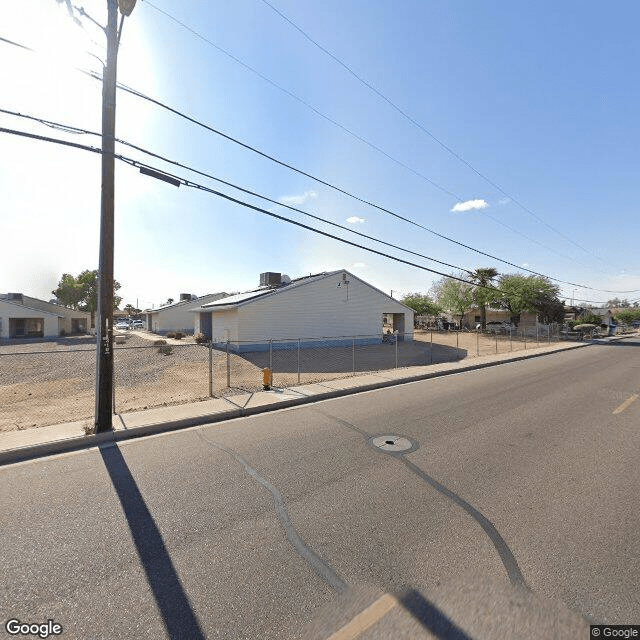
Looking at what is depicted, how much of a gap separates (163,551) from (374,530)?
1.95 m

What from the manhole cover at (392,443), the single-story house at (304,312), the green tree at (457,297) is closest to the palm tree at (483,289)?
the green tree at (457,297)

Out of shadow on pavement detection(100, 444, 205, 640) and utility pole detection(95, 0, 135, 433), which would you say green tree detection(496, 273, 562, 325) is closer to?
utility pole detection(95, 0, 135, 433)

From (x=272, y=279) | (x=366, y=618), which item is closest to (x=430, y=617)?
(x=366, y=618)

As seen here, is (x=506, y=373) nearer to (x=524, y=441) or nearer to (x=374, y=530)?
(x=524, y=441)

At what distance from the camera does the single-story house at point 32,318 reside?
120 ft

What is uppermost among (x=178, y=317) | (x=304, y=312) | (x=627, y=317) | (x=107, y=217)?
(x=107, y=217)

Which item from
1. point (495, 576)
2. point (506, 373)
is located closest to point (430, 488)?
point (495, 576)

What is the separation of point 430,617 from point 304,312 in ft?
68.9

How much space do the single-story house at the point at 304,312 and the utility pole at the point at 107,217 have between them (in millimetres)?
12163

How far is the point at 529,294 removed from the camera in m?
40.2

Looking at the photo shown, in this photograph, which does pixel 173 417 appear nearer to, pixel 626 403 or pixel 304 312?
pixel 626 403

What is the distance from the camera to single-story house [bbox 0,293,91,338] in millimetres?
36562

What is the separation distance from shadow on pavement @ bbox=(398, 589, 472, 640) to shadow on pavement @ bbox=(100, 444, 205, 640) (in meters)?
1.42

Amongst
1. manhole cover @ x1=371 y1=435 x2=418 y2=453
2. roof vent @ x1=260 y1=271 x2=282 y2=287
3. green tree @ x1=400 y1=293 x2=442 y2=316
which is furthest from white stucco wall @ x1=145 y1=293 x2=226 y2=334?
manhole cover @ x1=371 y1=435 x2=418 y2=453
